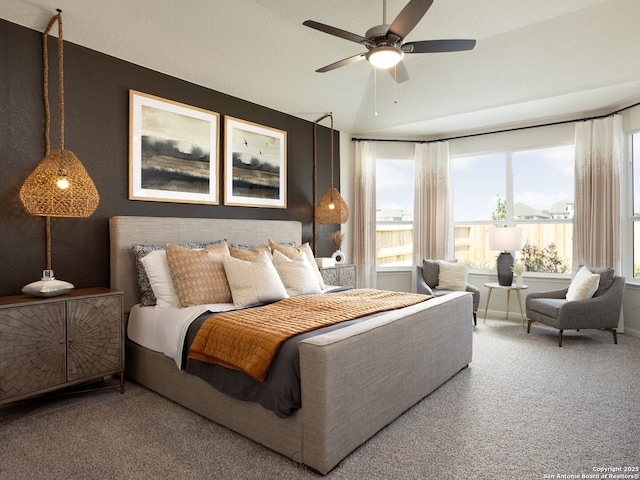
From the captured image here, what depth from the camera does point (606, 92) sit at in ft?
14.1

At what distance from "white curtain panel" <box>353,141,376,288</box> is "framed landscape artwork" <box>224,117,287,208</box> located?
1.43 metres

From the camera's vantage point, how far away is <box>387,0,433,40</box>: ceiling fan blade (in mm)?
2107

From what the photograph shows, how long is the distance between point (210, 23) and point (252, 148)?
1.42 meters

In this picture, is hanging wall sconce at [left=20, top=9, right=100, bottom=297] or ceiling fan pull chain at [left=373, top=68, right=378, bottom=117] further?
ceiling fan pull chain at [left=373, top=68, right=378, bottom=117]

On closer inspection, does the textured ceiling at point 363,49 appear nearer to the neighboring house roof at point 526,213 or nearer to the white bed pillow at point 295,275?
the neighboring house roof at point 526,213

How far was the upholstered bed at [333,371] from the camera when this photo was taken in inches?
76.2

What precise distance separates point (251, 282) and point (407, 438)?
59.6 inches

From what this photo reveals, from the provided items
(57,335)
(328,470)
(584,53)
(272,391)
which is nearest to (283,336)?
(272,391)

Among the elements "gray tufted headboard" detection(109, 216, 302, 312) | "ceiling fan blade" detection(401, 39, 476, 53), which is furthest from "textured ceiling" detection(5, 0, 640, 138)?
"gray tufted headboard" detection(109, 216, 302, 312)

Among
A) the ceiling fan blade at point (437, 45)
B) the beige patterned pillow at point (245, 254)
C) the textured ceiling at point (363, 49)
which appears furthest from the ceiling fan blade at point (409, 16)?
the beige patterned pillow at point (245, 254)

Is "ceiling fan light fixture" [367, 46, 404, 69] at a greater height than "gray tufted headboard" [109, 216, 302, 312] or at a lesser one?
greater

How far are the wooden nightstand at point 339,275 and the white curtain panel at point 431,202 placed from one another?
1.32 m

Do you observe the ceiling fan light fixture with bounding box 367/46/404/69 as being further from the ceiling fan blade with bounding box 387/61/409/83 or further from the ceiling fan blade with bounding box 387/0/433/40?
the ceiling fan blade with bounding box 387/61/409/83

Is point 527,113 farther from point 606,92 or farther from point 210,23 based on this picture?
point 210,23
